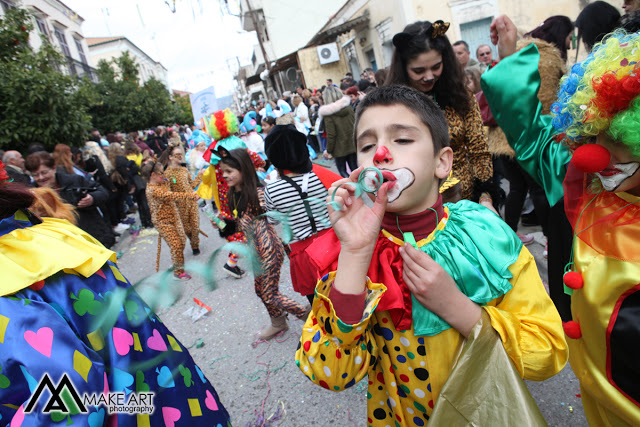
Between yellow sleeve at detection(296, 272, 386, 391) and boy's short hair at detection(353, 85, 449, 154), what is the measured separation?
58 centimetres

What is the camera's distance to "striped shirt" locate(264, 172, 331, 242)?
2590 millimetres

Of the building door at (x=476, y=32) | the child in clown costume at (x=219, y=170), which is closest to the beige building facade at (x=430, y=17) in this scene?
the building door at (x=476, y=32)

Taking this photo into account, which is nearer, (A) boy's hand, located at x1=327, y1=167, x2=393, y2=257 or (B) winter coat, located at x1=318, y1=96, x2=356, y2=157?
(A) boy's hand, located at x1=327, y1=167, x2=393, y2=257

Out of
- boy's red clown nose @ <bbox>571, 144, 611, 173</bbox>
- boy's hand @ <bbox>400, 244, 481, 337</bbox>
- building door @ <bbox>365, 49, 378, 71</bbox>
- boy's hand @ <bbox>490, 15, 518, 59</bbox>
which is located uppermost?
building door @ <bbox>365, 49, 378, 71</bbox>

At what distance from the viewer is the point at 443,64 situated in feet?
7.79

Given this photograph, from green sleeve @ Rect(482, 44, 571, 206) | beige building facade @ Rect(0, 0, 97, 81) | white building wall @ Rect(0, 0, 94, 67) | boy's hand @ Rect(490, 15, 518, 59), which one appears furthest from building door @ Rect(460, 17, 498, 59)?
white building wall @ Rect(0, 0, 94, 67)

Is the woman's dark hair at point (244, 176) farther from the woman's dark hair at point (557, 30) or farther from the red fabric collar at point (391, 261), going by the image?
the woman's dark hair at point (557, 30)

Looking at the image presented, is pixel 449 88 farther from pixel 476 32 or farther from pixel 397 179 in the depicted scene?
pixel 476 32

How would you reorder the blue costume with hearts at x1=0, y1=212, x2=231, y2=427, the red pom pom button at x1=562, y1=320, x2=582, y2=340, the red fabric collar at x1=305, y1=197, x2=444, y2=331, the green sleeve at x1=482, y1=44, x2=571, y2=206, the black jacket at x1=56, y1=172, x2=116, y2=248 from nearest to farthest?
the blue costume with hearts at x1=0, y1=212, x2=231, y2=427, the red fabric collar at x1=305, y1=197, x2=444, y2=331, the red pom pom button at x1=562, y1=320, x2=582, y2=340, the green sleeve at x1=482, y1=44, x2=571, y2=206, the black jacket at x1=56, y1=172, x2=116, y2=248

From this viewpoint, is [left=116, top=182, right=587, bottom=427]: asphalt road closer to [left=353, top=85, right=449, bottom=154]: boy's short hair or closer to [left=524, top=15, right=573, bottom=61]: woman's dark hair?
[left=353, top=85, right=449, bottom=154]: boy's short hair

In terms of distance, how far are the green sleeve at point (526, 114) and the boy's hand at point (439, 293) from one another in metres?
0.87

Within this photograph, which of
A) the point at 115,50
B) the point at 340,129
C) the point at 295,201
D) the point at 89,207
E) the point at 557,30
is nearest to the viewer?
the point at 295,201

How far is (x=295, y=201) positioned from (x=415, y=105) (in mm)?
1563

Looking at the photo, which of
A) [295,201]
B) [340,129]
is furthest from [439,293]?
[340,129]
